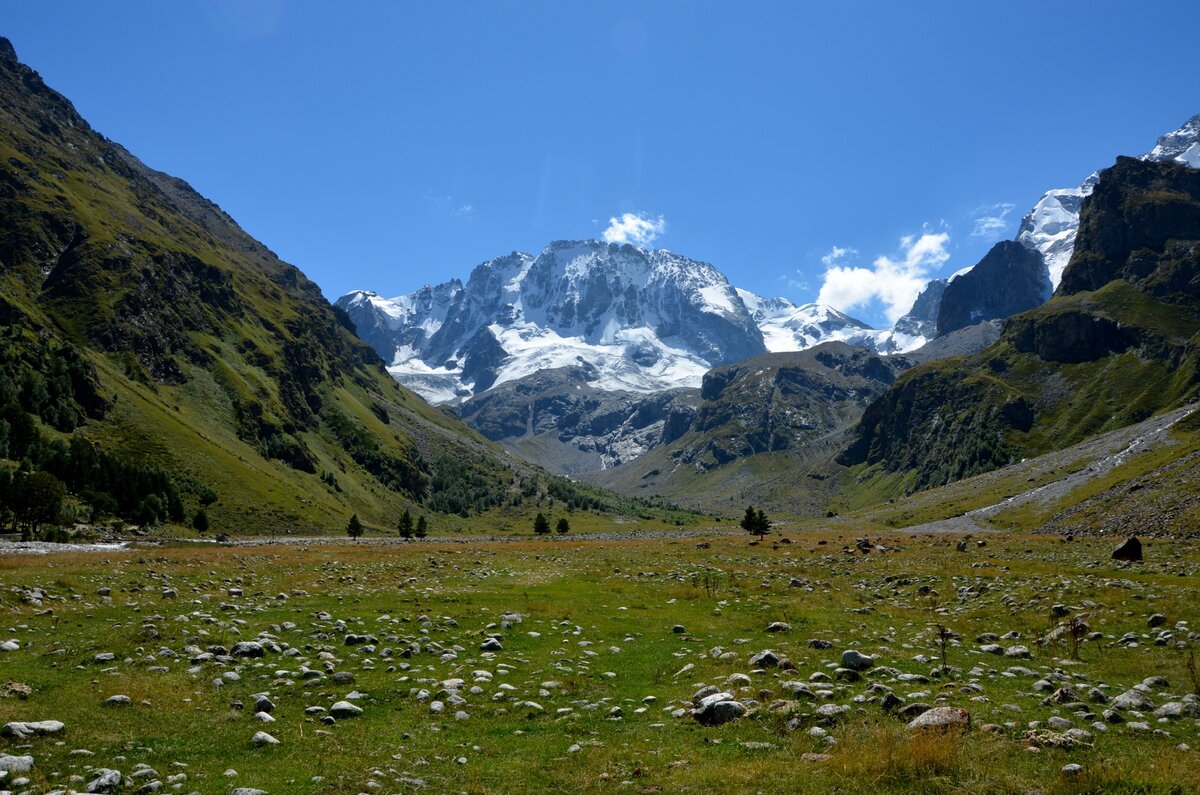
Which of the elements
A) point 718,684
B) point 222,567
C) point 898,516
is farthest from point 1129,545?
point 898,516

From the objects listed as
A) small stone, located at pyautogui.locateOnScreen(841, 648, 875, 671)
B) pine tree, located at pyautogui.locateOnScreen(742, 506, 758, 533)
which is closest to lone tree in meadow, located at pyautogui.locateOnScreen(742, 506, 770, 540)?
pine tree, located at pyautogui.locateOnScreen(742, 506, 758, 533)

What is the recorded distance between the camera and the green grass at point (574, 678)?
35.8 ft

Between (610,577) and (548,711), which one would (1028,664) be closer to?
(548,711)

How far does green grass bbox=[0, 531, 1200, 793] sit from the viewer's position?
10.9m

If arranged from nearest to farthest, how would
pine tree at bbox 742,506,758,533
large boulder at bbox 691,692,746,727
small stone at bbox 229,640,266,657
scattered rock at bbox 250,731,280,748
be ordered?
1. scattered rock at bbox 250,731,280,748
2. large boulder at bbox 691,692,746,727
3. small stone at bbox 229,640,266,657
4. pine tree at bbox 742,506,758,533

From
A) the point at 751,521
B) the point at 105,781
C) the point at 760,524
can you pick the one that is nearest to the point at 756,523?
the point at 760,524

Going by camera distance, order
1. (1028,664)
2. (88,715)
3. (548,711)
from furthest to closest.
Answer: (1028,664), (548,711), (88,715)

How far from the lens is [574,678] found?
17.6 m

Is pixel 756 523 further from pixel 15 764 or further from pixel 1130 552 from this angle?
pixel 15 764

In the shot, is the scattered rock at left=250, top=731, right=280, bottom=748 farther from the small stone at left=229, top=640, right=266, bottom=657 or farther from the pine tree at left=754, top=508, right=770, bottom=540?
the pine tree at left=754, top=508, right=770, bottom=540

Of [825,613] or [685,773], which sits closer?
[685,773]

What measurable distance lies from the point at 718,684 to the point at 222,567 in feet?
130

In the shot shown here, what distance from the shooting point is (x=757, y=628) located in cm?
2508

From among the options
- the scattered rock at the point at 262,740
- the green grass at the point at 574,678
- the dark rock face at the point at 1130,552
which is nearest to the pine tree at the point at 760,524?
the dark rock face at the point at 1130,552
